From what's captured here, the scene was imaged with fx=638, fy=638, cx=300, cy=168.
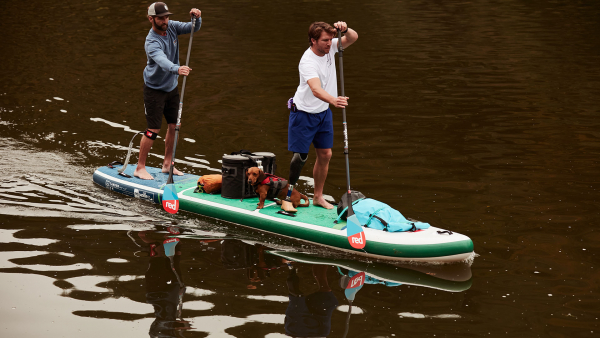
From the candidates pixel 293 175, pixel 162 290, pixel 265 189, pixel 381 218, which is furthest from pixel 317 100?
pixel 162 290

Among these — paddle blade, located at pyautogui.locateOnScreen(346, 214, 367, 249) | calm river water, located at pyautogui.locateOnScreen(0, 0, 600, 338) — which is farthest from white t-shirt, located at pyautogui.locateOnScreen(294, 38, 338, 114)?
calm river water, located at pyautogui.locateOnScreen(0, 0, 600, 338)

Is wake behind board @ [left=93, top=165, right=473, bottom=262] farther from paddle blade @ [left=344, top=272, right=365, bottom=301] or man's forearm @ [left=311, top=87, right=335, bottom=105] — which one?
man's forearm @ [left=311, top=87, right=335, bottom=105]

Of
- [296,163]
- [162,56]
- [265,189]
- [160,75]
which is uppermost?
[162,56]

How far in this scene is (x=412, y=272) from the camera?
6324 millimetres

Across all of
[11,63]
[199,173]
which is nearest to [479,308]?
[199,173]

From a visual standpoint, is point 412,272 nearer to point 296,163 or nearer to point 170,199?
point 296,163

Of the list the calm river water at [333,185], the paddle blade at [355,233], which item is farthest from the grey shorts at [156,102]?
the paddle blade at [355,233]

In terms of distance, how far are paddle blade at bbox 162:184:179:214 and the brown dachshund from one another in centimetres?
98

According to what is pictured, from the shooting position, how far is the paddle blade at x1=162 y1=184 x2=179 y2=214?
7.79 meters

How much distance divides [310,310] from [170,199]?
Answer: 9.53ft

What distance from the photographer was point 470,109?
42.7ft

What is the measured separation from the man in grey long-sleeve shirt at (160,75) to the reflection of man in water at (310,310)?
3.43 m

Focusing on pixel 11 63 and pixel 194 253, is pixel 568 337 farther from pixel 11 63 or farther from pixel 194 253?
pixel 11 63

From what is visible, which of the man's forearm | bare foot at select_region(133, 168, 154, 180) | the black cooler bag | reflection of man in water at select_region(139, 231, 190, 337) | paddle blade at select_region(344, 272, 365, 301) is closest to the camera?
reflection of man in water at select_region(139, 231, 190, 337)
